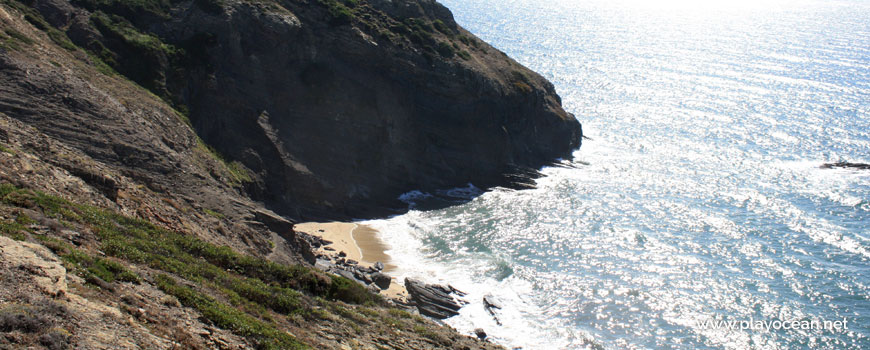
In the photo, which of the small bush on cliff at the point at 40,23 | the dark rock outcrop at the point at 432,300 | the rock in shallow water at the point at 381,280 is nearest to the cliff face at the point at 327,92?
the small bush on cliff at the point at 40,23

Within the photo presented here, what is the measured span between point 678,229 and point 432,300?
84.4ft

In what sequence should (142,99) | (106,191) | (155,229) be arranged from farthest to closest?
(142,99)
(106,191)
(155,229)

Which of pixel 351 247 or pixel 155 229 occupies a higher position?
pixel 155 229

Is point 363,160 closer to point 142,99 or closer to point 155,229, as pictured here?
point 142,99

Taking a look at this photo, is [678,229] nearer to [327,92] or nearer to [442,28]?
[327,92]

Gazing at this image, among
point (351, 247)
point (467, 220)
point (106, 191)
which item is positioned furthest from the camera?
point (467, 220)

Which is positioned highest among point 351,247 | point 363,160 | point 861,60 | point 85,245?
point 861,60

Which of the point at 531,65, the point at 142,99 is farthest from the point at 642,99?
the point at 142,99

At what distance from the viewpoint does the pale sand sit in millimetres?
43844

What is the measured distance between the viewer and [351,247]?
45656 millimetres

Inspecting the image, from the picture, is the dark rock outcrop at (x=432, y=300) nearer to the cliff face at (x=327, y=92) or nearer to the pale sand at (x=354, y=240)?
the pale sand at (x=354, y=240)

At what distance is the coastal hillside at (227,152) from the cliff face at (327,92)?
6.9 inches

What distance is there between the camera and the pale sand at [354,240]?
43.8 meters

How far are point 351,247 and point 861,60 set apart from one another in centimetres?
13298
